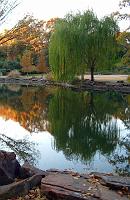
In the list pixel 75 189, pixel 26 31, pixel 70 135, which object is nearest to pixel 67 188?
pixel 75 189

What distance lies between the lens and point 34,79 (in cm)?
5316

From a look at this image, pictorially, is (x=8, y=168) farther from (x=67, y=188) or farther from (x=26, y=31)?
(x=26, y=31)

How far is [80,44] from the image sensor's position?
38.3 metres

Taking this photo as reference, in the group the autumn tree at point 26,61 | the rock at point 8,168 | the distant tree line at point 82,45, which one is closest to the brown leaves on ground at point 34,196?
the rock at point 8,168

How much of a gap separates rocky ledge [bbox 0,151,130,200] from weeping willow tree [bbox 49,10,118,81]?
30584mm

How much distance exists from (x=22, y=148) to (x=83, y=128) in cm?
468

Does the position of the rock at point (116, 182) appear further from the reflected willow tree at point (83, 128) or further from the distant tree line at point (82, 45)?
the distant tree line at point (82, 45)

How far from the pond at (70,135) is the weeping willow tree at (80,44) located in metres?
13.0

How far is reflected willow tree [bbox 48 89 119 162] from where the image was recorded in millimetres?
13180

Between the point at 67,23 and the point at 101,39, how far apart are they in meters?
3.62

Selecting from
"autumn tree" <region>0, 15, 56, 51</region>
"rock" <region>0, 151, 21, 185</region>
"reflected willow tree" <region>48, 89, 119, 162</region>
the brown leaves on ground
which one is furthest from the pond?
"autumn tree" <region>0, 15, 56, 51</region>

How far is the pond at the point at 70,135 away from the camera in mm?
11375

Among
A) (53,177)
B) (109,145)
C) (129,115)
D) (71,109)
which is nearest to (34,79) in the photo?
(71,109)

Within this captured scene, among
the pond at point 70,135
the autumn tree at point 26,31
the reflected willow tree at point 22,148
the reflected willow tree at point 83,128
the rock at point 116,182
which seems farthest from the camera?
the reflected willow tree at point 83,128
